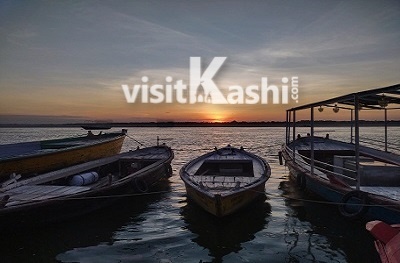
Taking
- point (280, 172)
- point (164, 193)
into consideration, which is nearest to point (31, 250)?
point (164, 193)

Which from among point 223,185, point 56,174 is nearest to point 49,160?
point 56,174

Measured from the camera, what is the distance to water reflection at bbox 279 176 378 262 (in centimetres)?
748

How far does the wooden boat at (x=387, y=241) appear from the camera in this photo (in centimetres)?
503

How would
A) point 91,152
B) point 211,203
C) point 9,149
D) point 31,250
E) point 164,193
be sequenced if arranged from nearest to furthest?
point 31,250, point 211,203, point 164,193, point 9,149, point 91,152

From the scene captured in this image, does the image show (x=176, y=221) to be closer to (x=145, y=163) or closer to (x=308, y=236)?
(x=308, y=236)

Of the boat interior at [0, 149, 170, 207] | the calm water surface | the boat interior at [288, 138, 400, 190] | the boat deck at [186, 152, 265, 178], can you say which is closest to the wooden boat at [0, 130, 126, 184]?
the boat interior at [0, 149, 170, 207]

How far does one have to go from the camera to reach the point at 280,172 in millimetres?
20641

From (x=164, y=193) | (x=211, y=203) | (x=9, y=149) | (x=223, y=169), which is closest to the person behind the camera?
(x=211, y=203)

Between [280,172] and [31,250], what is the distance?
16304 millimetres

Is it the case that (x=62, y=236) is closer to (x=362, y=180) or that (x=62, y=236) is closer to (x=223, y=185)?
(x=223, y=185)

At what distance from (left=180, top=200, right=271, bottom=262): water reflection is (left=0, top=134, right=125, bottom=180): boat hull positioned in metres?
7.33

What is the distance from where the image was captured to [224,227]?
29.7 feet

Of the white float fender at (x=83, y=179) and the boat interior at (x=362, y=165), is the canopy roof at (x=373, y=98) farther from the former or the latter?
the white float fender at (x=83, y=179)

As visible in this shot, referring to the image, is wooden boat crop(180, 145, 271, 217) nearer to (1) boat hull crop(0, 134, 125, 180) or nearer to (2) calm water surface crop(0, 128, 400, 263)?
(2) calm water surface crop(0, 128, 400, 263)
